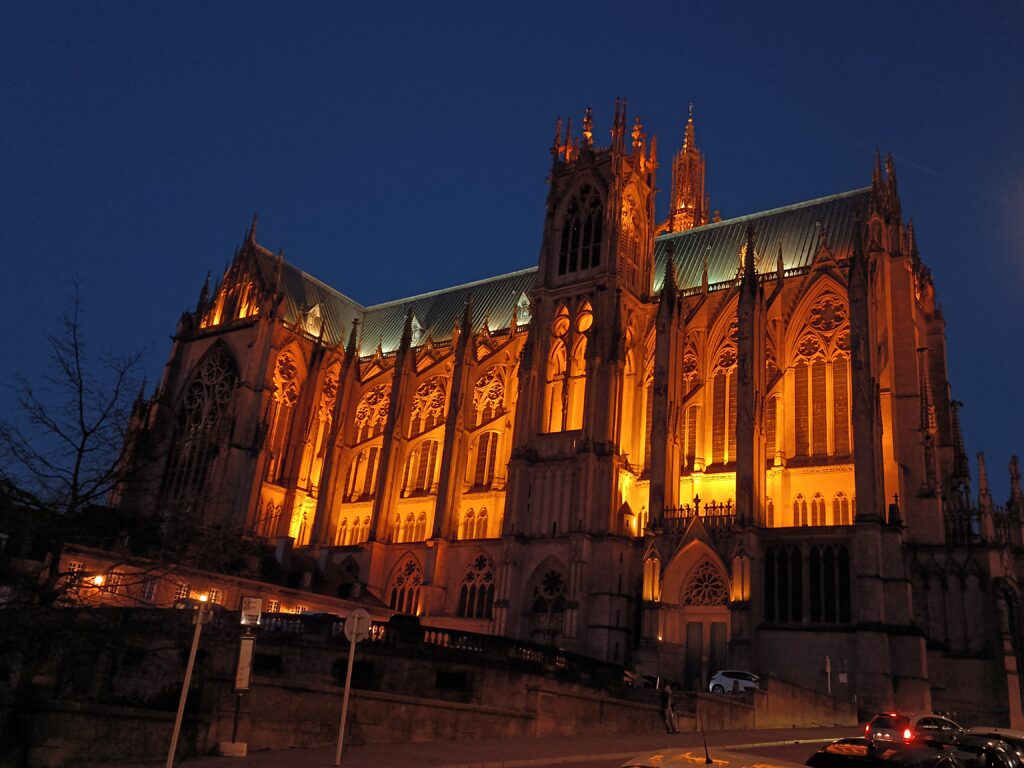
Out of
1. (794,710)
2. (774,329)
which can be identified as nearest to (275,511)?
(774,329)

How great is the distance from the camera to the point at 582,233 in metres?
51.4

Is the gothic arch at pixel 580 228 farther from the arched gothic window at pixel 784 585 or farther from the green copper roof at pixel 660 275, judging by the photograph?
the arched gothic window at pixel 784 585

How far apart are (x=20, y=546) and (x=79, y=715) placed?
3.80m

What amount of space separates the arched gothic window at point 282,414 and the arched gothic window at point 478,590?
54.1ft

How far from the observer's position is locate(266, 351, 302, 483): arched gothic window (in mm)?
58281

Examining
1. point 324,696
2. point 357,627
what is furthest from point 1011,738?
point 324,696

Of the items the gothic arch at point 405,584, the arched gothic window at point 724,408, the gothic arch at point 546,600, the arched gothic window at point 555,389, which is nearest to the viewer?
the gothic arch at point 546,600

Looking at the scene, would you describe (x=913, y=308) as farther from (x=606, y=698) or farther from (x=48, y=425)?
→ (x=48, y=425)

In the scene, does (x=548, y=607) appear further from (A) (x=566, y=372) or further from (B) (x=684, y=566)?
(A) (x=566, y=372)

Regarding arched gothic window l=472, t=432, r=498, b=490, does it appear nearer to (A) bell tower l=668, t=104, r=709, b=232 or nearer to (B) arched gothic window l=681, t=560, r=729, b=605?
(B) arched gothic window l=681, t=560, r=729, b=605

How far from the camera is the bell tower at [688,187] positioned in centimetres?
7419

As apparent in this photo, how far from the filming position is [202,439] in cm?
5341

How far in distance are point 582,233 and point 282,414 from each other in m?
22.7

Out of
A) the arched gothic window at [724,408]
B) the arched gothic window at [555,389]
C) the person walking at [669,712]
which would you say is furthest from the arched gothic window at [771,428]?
the person walking at [669,712]
